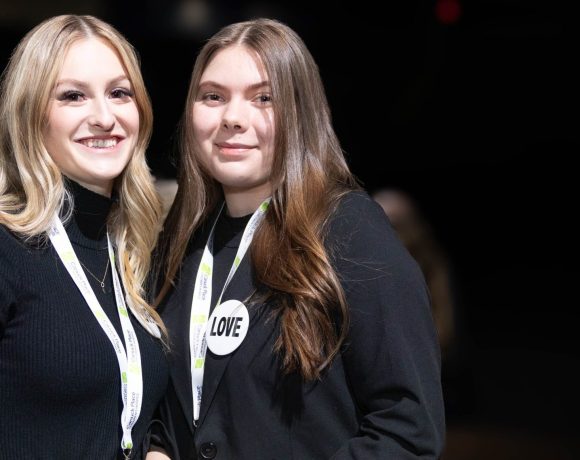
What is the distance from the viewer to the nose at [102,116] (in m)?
2.46

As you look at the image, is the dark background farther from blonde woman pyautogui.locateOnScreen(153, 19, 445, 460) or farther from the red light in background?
blonde woman pyautogui.locateOnScreen(153, 19, 445, 460)

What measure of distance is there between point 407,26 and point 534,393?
3.75m

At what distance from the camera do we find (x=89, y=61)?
248 cm

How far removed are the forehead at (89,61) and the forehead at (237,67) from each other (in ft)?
0.98

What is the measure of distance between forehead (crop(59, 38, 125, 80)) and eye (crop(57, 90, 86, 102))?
0.13ft

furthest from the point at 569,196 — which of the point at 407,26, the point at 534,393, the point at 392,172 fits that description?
the point at 534,393

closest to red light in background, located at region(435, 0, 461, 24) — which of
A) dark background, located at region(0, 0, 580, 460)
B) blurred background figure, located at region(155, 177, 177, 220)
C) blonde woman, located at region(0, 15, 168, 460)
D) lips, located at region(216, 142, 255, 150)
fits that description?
dark background, located at region(0, 0, 580, 460)

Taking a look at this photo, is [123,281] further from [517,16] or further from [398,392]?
[517,16]

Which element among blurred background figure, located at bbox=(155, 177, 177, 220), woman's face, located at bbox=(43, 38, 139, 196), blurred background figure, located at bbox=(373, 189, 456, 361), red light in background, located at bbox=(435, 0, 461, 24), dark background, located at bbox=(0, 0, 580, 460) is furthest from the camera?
red light in background, located at bbox=(435, 0, 461, 24)

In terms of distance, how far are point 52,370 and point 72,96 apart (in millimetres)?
752

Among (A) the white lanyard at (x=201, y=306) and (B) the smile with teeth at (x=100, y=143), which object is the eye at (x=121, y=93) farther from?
(A) the white lanyard at (x=201, y=306)

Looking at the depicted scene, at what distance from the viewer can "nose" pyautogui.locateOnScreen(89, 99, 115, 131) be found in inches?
96.9

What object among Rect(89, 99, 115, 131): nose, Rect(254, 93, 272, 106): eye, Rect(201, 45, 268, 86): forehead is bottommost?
Rect(89, 99, 115, 131): nose

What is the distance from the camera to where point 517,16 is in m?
8.95
